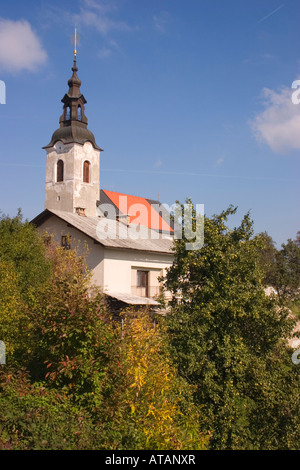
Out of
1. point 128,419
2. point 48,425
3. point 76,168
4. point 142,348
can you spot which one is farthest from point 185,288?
point 76,168

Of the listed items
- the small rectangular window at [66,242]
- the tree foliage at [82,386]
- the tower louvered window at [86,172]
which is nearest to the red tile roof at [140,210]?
the tower louvered window at [86,172]

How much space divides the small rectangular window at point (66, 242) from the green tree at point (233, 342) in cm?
976

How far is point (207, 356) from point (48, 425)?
713 cm

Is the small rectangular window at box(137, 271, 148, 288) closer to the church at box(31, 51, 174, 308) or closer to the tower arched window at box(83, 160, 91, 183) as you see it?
the church at box(31, 51, 174, 308)

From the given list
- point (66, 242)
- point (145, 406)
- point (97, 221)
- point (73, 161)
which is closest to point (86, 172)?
point (73, 161)

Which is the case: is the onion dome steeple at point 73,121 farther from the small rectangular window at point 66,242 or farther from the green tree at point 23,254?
the green tree at point 23,254

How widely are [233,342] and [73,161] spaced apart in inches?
1339

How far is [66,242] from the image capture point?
2423 centimetres

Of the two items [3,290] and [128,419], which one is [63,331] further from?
[3,290]

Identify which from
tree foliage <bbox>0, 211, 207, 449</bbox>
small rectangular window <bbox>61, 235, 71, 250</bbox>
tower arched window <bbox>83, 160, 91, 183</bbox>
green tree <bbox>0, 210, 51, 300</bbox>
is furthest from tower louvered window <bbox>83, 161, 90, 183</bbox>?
tree foliage <bbox>0, 211, 207, 449</bbox>

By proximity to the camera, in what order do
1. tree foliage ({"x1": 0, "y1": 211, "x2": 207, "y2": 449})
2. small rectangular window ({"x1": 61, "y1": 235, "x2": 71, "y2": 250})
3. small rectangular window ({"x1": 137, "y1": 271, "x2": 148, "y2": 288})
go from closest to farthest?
tree foliage ({"x1": 0, "y1": 211, "x2": 207, "y2": 449}), small rectangular window ({"x1": 61, "y1": 235, "x2": 71, "y2": 250}), small rectangular window ({"x1": 137, "y1": 271, "x2": 148, "y2": 288})

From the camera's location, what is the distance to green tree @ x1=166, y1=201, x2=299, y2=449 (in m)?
13.1

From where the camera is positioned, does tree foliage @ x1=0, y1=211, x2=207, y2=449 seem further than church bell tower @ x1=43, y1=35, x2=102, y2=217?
No

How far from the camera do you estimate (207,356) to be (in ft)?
45.7
